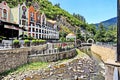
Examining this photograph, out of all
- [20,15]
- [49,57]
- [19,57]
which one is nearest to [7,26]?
[19,57]

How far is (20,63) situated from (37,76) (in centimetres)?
383

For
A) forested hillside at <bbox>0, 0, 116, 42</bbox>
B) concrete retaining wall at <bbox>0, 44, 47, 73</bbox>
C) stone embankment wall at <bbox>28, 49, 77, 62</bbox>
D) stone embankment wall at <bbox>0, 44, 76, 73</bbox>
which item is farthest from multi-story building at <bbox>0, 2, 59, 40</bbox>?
forested hillside at <bbox>0, 0, 116, 42</bbox>

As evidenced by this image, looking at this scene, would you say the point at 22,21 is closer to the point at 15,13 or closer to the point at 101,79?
the point at 15,13

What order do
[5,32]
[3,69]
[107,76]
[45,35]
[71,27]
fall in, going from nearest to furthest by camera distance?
1. [107,76]
2. [3,69]
3. [5,32]
4. [45,35]
5. [71,27]

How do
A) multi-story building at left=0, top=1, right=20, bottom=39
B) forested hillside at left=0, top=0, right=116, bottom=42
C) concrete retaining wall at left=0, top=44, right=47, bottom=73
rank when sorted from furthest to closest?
1. forested hillside at left=0, top=0, right=116, bottom=42
2. multi-story building at left=0, top=1, right=20, bottom=39
3. concrete retaining wall at left=0, top=44, right=47, bottom=73

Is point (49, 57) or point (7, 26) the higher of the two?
point (7, 26)

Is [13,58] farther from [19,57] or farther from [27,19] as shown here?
[27,19]

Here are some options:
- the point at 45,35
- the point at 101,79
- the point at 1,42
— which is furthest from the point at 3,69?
the point at 45,35

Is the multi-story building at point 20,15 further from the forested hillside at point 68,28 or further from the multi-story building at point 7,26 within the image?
the forested hillside at point 68,28

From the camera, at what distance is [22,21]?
4959 cm

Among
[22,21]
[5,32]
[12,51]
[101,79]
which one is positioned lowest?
[101,79]

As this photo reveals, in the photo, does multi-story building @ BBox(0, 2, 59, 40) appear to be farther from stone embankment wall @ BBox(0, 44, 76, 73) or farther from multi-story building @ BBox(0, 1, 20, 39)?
stone embankment wall @ BBox(0, 44, 76, 73)

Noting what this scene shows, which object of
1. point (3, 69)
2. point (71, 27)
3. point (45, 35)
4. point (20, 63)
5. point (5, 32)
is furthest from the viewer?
point (71, 27)

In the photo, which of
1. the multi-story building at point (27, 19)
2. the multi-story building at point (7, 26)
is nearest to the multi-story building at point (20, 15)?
the multi-story building at point (27, 19)
